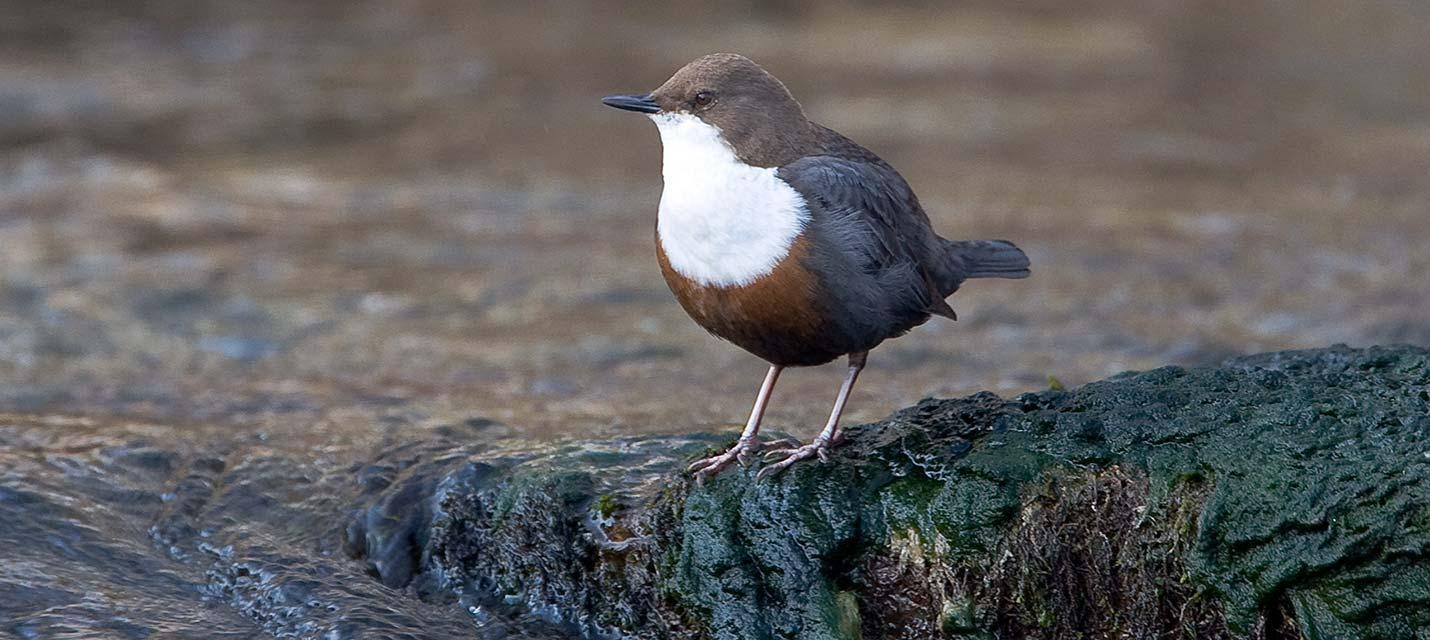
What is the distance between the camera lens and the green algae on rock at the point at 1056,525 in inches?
124

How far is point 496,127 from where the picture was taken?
10.4m

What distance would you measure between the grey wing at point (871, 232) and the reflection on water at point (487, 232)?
47.0 inches

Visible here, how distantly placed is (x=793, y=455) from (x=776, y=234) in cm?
52

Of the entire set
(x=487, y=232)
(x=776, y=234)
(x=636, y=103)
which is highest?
(x=487, y=232)

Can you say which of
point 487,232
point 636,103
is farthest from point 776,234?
point 487,232

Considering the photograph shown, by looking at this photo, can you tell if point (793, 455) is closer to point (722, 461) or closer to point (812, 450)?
point (812, 450)

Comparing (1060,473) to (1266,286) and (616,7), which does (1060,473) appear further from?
(616,7)

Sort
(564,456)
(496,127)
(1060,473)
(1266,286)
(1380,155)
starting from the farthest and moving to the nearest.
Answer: (496,127) → (1380,155) → (1266,286) → (564,456) → (1060,473)

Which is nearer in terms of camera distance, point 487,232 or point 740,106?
point 740,106

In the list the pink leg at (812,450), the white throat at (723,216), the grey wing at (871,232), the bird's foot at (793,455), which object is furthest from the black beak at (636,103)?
the bird's foot at (793,455)

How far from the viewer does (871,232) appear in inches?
147

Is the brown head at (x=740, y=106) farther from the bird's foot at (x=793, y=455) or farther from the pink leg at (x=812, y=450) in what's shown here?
the bird's foot at (x=793, y=455)

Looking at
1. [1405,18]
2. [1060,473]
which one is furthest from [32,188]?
[1405,18]

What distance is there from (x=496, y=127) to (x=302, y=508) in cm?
610
